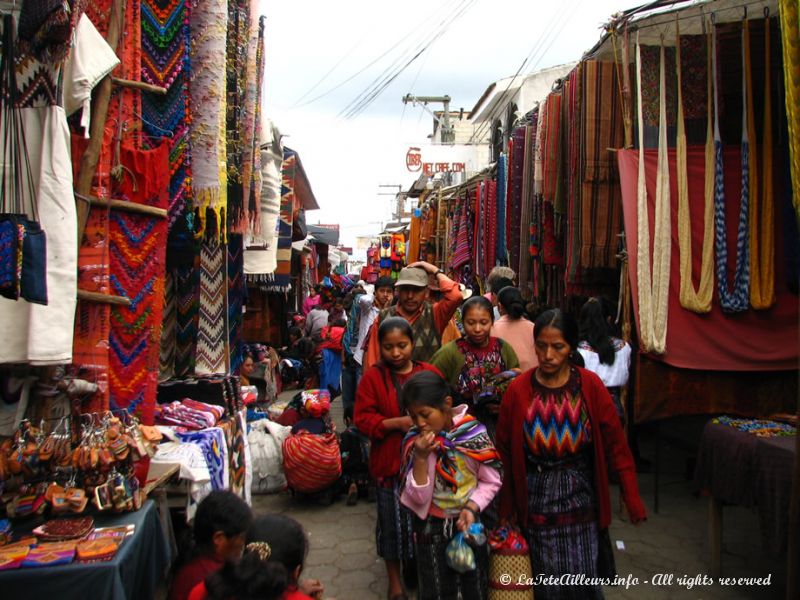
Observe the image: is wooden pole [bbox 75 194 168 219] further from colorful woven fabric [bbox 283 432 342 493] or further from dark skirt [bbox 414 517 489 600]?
colorful woven fabric [bbox 283 432 342 493]

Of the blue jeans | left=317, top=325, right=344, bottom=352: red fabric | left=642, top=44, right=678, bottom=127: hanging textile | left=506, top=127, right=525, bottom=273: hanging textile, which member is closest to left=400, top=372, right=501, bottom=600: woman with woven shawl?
left=642, top=44, right=678, bottom=127: hanging textile

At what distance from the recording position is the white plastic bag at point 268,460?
5.85 m

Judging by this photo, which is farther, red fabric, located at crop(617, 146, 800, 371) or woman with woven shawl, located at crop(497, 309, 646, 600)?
red fabric, located at crop(617, 146, 800, 371)

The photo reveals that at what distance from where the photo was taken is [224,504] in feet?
8.54

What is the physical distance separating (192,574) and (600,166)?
3.87 meters

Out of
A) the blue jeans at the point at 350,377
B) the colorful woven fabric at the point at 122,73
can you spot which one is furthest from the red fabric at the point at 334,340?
the colorful woven fabric at the point at 122,73

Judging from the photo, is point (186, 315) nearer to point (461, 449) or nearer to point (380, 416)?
point (380, 416)

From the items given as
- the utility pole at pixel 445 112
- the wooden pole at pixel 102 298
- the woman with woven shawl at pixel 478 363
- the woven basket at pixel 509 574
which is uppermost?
the utility pole at pixel 445 112

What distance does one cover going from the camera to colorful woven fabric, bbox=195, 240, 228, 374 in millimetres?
5164

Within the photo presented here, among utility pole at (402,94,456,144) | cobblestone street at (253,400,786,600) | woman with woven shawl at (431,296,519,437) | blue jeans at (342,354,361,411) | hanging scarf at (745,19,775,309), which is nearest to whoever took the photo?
woman with woven shawl at (431,296,519,437)

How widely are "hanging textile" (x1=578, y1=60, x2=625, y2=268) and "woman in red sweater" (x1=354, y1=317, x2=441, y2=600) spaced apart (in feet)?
6.65

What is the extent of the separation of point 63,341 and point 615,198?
12.5ft

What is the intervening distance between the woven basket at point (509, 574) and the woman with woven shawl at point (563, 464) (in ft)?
0.28

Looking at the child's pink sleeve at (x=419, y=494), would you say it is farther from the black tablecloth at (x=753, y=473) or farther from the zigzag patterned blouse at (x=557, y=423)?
the black tablecloth at (x=753, y=473)
